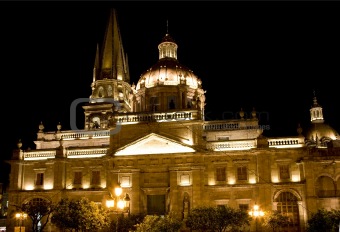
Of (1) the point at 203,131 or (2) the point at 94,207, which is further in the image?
(1) the point at 203,131

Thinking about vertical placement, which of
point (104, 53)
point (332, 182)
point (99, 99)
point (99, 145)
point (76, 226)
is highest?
point (104, 53)

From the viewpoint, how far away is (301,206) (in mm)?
43344

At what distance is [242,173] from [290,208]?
571cm

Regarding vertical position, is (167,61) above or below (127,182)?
above

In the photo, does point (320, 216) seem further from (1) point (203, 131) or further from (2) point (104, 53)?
(2) point (104, 53)

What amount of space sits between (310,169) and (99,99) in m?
35.0

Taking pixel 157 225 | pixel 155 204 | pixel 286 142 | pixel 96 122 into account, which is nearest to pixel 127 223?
pixel 155 204

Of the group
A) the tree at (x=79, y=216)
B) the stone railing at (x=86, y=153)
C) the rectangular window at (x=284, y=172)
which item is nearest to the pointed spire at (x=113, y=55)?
the stone railing at (x=86, y=153)

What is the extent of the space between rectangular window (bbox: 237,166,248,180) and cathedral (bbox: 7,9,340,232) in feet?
0.33

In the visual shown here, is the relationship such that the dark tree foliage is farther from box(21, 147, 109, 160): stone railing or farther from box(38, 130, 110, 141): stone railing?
box(38, 130, 110, 141): stone railing

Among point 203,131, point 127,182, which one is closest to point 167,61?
point 203,131

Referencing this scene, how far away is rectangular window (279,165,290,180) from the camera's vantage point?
145 ft

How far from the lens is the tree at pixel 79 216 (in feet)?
129

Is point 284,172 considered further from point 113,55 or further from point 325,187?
point 113,55
